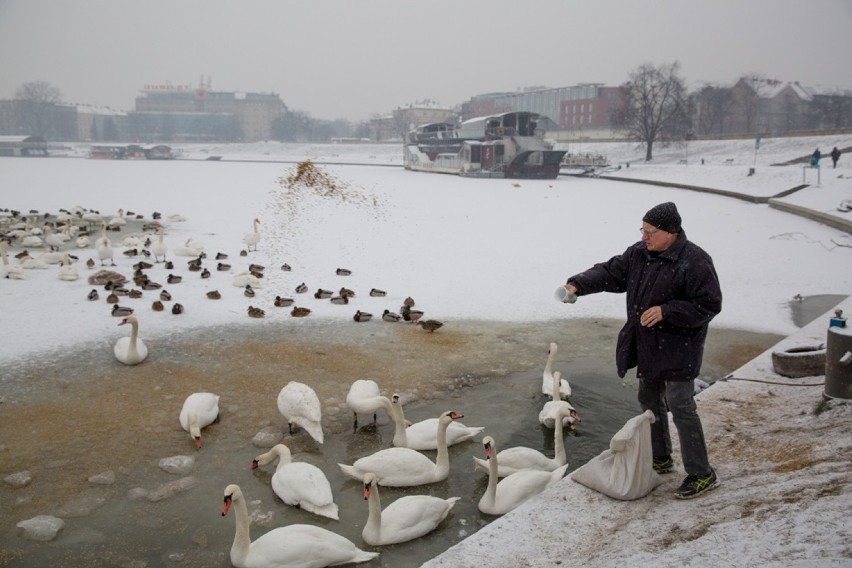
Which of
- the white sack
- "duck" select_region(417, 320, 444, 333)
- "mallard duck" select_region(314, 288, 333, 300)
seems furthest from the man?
"mallard duck" select_region(314, 288, 333, 300)

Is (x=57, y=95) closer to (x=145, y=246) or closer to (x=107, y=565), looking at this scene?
(x=145, y=246)

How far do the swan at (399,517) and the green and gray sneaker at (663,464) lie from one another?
157 centimetres

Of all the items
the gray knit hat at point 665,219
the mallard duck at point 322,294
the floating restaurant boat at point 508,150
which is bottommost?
the mallard duck at point 322,294

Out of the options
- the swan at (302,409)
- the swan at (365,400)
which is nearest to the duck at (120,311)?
the swan at (302,409)

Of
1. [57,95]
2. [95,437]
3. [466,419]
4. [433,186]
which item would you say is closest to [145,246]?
[95,437]

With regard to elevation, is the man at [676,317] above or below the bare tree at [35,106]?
below

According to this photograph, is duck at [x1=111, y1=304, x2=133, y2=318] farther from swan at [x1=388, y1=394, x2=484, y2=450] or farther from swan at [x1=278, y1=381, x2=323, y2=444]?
swan at [x1=388, y1=394, x2=484, y2=450]

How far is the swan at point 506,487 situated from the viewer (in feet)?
16.1

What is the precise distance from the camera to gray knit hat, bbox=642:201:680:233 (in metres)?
4.07

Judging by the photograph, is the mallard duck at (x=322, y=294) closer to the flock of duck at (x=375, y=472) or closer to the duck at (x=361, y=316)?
the duck at (x=361, y=316)

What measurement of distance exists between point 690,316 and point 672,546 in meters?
1.36

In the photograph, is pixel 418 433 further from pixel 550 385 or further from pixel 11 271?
pixel 11 271

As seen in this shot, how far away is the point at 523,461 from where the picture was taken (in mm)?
5484

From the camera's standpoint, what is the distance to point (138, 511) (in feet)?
16.2
